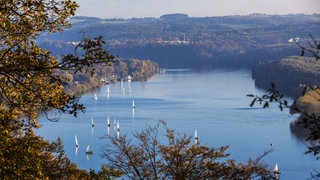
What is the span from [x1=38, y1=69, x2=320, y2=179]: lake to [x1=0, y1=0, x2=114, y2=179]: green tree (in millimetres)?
12209

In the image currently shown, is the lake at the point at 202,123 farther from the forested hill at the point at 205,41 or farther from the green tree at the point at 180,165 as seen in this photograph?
the forested hill at the point at 205,41

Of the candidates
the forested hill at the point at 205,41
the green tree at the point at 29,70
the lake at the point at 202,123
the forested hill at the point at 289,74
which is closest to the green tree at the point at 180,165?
the green tree at the point at 29,70

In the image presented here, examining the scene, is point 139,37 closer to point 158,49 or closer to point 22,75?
point 158,49

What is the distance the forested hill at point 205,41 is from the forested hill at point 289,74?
11.9 metres

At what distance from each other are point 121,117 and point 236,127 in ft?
23.6

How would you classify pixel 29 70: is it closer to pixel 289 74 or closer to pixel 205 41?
pixel 289 74

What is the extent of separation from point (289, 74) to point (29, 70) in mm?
43282

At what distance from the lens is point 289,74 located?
44.8 meters

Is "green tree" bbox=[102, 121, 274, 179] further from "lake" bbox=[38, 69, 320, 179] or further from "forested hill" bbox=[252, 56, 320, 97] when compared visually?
"forested hill" bbox=[252, 56, 320, 97]

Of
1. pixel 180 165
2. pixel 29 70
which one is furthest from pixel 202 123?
pixel 29 70

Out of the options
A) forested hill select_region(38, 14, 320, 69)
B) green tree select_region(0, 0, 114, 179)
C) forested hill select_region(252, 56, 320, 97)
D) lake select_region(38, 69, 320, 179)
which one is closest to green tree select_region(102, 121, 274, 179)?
green tree select_region(0, 0, 114, 179)

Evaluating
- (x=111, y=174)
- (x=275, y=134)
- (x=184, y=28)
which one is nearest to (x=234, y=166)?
(x=111, y=174)

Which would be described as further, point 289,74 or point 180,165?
point 289,74

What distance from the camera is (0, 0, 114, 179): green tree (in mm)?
2609
